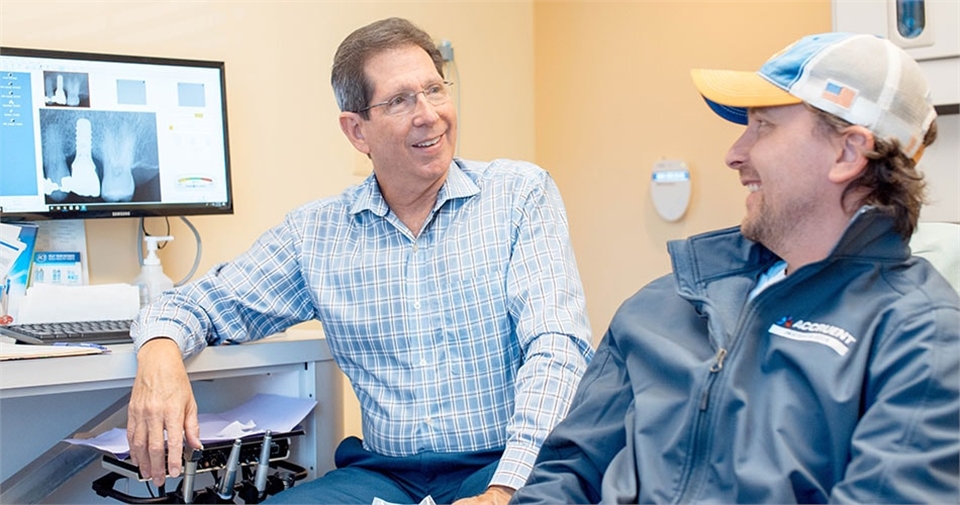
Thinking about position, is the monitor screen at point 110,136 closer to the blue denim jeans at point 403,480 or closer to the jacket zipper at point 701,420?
the blue denim jeans at point 403,480

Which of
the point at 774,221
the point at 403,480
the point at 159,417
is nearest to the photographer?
the point at 774,221

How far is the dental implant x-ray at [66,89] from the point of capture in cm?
193

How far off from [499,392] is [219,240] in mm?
986

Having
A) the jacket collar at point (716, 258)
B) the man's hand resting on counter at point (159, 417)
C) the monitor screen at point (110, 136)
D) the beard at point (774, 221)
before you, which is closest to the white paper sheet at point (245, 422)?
the man's hand resting on counter at point (159, 417)

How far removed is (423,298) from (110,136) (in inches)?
31.4

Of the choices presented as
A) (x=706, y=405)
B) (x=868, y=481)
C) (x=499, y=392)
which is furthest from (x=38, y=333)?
(x=868, y=481)

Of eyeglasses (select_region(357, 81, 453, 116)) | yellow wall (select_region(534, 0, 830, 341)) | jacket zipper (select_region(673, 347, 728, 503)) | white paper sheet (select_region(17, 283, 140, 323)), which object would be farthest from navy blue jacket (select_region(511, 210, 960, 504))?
yellow wall (select_region(534, 0, 830, 341))

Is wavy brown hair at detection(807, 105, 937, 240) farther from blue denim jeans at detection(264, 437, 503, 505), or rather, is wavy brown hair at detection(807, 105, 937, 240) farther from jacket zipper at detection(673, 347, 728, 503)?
blue denim jeans at detection(264, 437, 503, 505)

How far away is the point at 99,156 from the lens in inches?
78.4

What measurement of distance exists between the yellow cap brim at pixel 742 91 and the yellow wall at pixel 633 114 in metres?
1.06

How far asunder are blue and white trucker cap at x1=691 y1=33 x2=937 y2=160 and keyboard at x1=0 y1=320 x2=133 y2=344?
1.19 m

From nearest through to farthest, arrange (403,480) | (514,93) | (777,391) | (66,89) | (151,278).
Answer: (777,391)
(403,480)
(66,89)
(151,278)
(514,93)

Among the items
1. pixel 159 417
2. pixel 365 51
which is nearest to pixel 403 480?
pixel 159 417

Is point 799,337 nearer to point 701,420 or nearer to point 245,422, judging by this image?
point 701,420
